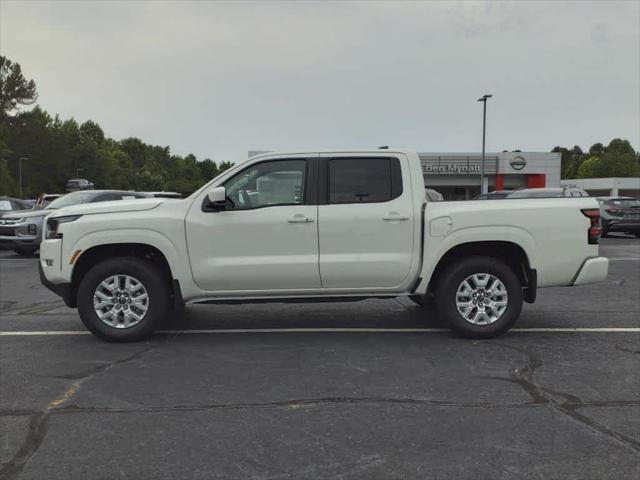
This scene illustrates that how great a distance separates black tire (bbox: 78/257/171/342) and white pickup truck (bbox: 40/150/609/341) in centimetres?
1

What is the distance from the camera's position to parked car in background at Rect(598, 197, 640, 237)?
781 inches

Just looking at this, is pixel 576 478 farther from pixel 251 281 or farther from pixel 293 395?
pixel 251 281

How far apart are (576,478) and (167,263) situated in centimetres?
434

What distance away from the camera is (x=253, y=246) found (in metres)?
5.83

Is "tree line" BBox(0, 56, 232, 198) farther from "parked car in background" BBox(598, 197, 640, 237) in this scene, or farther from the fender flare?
the fender flare

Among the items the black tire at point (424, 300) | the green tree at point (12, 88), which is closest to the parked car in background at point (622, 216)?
the black tire at point (424, 300)

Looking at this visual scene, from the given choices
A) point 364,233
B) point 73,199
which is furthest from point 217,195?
point 73,199

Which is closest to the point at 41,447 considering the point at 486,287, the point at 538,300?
the point at 486,287

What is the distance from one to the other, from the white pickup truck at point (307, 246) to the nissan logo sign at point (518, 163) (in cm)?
5915

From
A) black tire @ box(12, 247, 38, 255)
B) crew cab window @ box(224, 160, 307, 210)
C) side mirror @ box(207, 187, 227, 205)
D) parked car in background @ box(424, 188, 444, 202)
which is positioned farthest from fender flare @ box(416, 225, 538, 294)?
black tire @ box(12, 247, 38, 255)

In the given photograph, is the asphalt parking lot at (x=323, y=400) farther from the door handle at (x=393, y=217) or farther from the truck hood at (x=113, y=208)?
the truck hood at (x=113, y=208)

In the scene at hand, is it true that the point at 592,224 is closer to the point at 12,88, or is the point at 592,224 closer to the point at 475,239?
the point at 475,239

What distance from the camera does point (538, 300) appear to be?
27.1 feet

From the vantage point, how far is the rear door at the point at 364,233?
5840 mm
